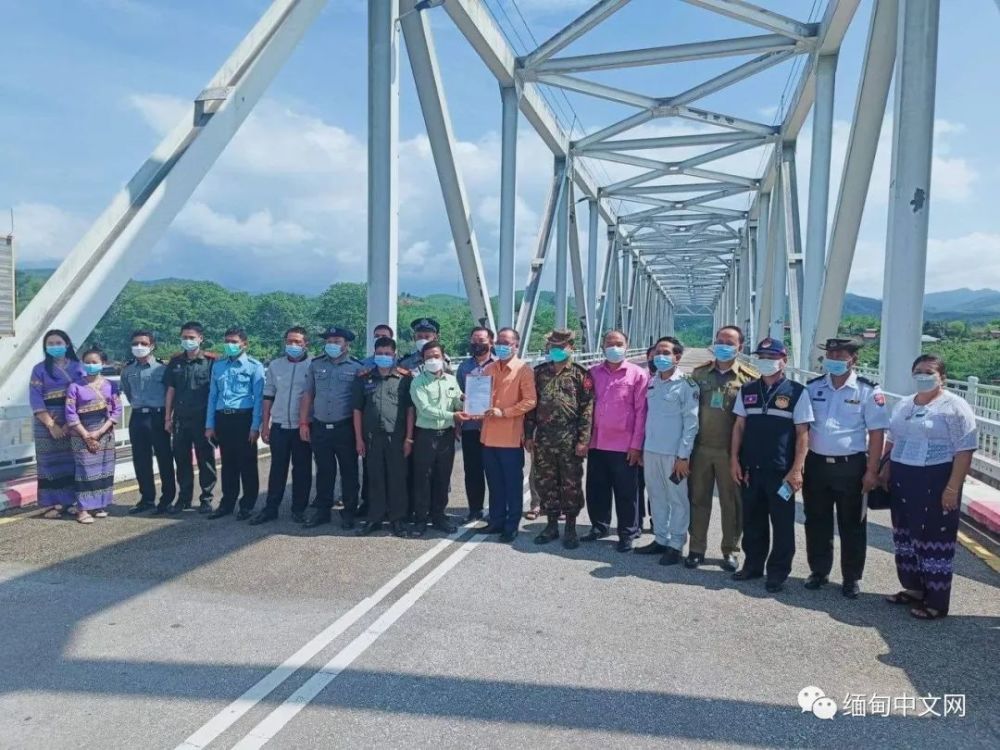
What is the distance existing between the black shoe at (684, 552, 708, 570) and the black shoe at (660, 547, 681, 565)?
0.06 metres

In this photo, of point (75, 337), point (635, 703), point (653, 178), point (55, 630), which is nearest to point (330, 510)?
point (55, 630)

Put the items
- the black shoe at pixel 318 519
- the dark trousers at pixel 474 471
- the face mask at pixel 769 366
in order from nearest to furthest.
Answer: the face mask at pixel 769 366 < the black shoe at pixel 318 519 < the dark trousers at pixel 474 471

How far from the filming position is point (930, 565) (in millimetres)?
3793

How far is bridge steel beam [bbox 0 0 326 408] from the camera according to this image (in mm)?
6129

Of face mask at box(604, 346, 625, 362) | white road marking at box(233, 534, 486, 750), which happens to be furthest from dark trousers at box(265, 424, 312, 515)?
face mask at box(604, 346, 625, 362)

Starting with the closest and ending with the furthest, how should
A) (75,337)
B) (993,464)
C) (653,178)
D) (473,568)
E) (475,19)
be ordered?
(473,568), (75,337), (993,464), (475,19), (653,178)

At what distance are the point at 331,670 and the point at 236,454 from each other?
323cm

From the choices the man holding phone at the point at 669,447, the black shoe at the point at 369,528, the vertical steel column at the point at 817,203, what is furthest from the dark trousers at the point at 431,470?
the vertical steel column at the point at 817,203

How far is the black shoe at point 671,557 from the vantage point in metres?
4.70

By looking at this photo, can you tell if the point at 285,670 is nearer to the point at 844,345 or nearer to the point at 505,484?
the point at 505,484

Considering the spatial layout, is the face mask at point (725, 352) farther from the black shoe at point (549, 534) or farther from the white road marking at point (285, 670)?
the white road marking at point (285, 670)

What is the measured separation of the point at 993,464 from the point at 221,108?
9003 mm

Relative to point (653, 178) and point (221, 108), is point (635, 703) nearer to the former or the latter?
point (221, 108)

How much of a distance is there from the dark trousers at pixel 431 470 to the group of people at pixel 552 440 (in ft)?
0.05
